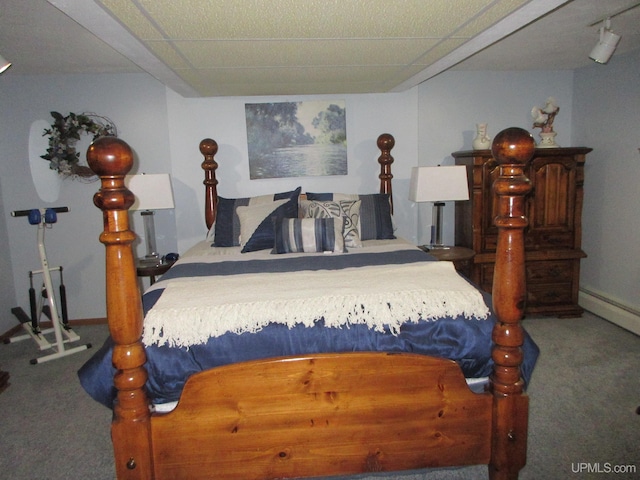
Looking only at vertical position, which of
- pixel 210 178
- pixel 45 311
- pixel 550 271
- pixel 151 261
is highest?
pixel 210 178

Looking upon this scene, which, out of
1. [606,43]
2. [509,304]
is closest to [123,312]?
[509,304]

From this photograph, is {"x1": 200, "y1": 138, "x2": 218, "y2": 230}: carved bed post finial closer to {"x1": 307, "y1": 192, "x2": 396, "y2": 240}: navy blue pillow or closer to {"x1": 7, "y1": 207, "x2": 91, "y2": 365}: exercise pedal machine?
{"x1": 7, "y1": 207, "x2": 91, "y2": 365}: exercise pedal machine

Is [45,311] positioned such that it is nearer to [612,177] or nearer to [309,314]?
[309,314]

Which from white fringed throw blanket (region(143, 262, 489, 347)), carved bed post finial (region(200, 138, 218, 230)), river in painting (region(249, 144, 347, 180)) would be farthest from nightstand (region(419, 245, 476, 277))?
carved bed post finial (region(200, 138, 218, 230))

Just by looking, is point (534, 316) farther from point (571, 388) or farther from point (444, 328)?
point (444, 328)

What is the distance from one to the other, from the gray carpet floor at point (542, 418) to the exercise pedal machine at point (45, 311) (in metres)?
0.10

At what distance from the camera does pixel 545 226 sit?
3.52 m

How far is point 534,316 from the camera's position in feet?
11.7

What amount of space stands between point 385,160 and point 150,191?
1.83m

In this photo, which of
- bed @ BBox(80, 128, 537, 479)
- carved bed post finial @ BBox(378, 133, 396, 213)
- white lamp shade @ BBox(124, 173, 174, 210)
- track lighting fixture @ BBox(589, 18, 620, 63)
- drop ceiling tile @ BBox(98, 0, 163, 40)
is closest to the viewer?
bed @ BBox(80, 128, 537, 479)

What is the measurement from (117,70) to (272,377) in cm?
299

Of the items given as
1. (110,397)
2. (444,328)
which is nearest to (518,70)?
(444,328)

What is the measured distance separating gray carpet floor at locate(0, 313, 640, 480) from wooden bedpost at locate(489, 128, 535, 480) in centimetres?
44

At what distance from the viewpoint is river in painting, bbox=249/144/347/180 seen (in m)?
3.66
